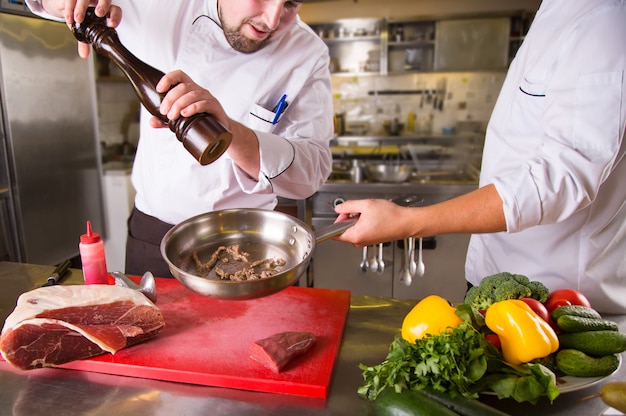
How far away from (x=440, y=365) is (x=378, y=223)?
1.29ft

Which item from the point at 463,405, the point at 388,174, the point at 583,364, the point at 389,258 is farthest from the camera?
the point at 388,174

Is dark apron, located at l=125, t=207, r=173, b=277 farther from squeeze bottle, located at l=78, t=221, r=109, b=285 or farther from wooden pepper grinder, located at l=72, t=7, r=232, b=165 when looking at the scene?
wooden pepper grinder, located at l=72, t=7, r=232, b=165

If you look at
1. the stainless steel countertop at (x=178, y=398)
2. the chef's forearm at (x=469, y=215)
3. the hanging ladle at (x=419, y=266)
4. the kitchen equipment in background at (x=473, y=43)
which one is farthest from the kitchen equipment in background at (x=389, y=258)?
the kitchen equipment in background at (x=473, y=43)

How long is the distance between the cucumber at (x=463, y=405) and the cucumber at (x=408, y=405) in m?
0.01

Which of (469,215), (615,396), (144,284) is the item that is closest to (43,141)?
(144,284)

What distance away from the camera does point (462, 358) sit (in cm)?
84

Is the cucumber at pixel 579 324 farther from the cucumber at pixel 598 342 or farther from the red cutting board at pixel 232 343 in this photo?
the red cutting board at pixel 232 343

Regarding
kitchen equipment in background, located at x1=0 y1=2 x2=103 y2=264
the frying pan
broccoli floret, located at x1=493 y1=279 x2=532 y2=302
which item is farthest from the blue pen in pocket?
kitchen equipment in background, located at x1=0 y1=2 x2=103 y2=264

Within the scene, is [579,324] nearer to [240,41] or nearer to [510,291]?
[510,291]

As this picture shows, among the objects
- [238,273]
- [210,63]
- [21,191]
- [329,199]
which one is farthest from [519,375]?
[21,191]

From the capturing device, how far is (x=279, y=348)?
1.05m

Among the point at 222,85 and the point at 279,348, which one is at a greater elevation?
the point at 222,85

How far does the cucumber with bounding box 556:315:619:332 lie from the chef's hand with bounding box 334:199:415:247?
14.4 inches

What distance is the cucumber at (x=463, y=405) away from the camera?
80cm
